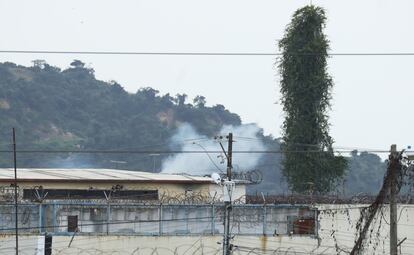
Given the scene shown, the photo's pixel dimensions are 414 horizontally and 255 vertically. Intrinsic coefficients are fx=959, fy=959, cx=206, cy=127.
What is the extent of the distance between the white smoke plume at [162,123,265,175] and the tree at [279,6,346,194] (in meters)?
46.6

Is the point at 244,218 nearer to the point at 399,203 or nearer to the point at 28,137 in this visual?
the point at 399,203

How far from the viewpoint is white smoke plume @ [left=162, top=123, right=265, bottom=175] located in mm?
109444

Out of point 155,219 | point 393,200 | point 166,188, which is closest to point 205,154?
point 166,188

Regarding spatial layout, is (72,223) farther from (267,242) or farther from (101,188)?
(267,242)

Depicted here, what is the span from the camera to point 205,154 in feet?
379

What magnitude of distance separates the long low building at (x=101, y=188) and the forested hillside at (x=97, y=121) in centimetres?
6977

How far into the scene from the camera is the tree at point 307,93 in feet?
166

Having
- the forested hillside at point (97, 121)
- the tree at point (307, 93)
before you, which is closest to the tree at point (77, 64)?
the forested hillside at point (97, 121)

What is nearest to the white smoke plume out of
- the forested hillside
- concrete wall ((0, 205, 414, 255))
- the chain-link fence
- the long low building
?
the forested hillside

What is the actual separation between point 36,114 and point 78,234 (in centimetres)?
10273

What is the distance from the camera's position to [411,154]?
34781 millimetres

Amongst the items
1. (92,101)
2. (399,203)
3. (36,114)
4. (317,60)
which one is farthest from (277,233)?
(92,101)

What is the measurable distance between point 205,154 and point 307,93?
64.9m

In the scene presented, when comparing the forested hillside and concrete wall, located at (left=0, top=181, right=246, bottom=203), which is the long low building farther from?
the forested hillside
